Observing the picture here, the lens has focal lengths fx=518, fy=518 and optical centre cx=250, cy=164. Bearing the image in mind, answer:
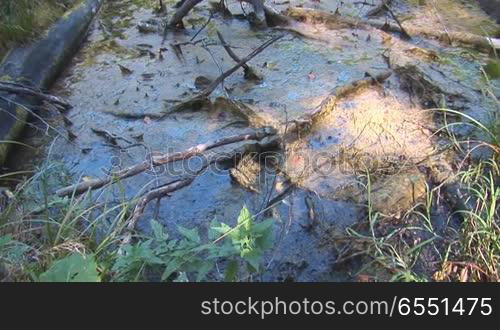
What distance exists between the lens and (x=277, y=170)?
3236 mm

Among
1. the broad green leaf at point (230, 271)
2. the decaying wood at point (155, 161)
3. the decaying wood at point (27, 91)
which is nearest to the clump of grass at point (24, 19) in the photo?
the decaying wood at point (27, 91)

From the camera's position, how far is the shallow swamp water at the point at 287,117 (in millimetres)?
2928

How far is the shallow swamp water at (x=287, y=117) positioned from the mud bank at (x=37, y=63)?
0.13m

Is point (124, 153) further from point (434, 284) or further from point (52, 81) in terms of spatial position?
point (434, 284)

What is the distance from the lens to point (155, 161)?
314 cm

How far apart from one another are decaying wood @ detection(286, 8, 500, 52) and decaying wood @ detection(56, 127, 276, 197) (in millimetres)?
2059

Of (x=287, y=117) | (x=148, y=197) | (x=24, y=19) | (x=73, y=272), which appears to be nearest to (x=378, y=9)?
(x=287, y=117)

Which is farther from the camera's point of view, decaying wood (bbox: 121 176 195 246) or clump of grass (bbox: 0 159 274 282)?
decaying wood (bbox: 121 176 195 246)

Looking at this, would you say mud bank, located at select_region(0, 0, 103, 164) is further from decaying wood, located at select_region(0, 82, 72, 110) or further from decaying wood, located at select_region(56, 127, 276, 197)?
decaying wood, located at select_region(56, 127, 276, 197)

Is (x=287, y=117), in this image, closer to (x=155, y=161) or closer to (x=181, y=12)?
(x=155, y=161)

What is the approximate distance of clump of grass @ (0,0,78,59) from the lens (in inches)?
171

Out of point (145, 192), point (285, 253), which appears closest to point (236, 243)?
point (285, 253)

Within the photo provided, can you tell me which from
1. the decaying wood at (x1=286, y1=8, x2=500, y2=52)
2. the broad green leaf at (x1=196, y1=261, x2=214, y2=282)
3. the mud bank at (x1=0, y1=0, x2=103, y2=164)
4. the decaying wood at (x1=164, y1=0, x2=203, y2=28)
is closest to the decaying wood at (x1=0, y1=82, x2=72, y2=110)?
the mud bank at (x1=0, y1=0, x2=103, y2=164)

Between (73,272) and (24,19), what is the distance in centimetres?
341
